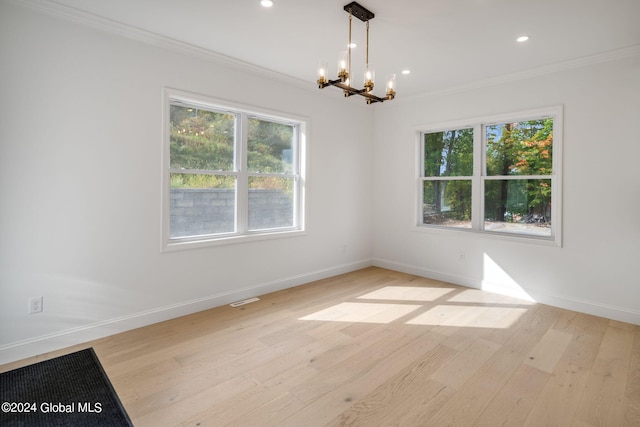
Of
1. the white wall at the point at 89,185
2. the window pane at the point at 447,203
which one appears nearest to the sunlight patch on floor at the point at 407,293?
the window pane at the point at 447,203

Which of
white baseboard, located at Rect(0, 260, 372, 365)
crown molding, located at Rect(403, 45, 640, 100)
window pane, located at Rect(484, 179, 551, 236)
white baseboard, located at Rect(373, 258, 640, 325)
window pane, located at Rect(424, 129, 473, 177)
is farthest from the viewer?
window pane, located at Rect(424, 129, 473, 177)

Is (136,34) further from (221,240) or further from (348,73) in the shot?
(221,240)

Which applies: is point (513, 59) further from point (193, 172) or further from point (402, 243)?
point (193, 172)

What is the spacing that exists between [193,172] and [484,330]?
11.0 feet

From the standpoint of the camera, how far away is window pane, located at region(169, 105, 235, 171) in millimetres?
3477

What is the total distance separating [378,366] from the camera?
2547 mm

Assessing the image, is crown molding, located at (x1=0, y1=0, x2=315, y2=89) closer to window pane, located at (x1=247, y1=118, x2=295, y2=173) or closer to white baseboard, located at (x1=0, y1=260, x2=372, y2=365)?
window pane, located at (x1=247, y1=118, x2=295, y2=173)

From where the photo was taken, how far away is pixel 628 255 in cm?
336

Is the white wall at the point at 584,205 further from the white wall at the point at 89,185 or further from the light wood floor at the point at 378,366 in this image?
the white wall at the point at 89,185

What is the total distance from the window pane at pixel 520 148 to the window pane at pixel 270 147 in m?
2.69

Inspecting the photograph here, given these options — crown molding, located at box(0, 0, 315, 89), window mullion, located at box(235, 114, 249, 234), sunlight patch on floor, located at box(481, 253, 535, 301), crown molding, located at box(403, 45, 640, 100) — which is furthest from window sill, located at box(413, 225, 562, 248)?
crown molding, located at box(0, 0, 315, 89)

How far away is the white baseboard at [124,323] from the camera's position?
2.61 metres

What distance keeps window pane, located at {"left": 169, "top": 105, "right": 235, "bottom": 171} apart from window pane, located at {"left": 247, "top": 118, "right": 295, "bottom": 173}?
10.6 inches

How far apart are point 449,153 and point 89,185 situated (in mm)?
4391
